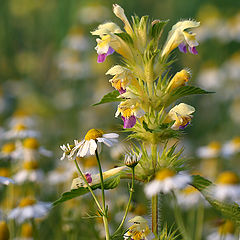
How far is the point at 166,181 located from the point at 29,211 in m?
1.21

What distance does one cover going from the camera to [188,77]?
2.04 meters

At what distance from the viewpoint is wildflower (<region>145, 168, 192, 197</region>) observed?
195 cm

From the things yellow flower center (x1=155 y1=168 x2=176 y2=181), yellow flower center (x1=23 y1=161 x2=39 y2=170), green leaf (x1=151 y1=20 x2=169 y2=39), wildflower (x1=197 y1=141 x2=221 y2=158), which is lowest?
yellow flower center (x1=155 y1=168 x2=176 y2=181)

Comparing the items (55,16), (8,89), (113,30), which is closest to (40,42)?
(55,16)

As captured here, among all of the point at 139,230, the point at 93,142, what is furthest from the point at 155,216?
the point at 93,142

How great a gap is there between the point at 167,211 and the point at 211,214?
411 millimetres

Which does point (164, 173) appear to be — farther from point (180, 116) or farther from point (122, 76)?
point (122, 76)

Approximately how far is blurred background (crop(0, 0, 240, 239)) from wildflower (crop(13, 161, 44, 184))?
217 centimetres

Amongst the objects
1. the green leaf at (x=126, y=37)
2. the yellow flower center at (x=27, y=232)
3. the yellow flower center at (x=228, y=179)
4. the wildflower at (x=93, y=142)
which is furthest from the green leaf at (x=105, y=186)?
the yellow flower center at (x=228, y=179)

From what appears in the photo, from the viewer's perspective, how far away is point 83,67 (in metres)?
7.79

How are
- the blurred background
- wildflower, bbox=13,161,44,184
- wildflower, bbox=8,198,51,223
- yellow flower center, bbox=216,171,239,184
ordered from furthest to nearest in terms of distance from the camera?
the blurred background → wildflower, bbox=13,161,44,184 → yellow flower center, bbox=216,171,239,184 → wildflower, bbox=8,198,51,223

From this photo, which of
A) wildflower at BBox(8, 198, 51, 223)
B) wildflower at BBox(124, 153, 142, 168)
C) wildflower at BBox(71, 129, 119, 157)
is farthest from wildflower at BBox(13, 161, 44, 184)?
wildflower at BBox(124, 153, 142, 168)

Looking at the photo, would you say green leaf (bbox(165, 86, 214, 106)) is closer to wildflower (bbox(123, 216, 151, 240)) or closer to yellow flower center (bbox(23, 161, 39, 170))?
wildflower (bbox(123, 216, 151, 240))

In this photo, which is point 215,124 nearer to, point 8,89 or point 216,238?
point 8,89
